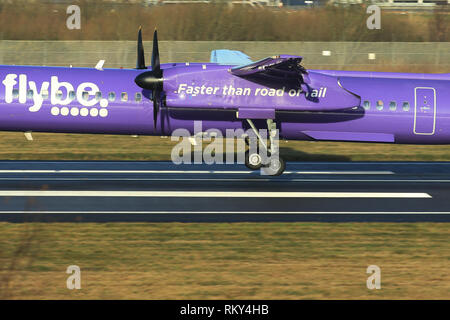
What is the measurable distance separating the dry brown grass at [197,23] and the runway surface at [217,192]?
33630 mm

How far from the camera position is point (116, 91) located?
21.6 m

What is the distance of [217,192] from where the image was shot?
66.7ft

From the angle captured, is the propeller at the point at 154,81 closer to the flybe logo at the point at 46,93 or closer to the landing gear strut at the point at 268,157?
the flybe logo at the point at 46,93

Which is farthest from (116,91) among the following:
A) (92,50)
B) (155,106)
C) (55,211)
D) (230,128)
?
(92,50)

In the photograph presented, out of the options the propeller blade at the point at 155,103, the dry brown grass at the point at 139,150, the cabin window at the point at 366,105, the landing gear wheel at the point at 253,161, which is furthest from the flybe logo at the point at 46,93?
the cabin window at the point at 366,105

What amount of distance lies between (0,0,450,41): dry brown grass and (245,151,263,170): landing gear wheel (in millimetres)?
35180

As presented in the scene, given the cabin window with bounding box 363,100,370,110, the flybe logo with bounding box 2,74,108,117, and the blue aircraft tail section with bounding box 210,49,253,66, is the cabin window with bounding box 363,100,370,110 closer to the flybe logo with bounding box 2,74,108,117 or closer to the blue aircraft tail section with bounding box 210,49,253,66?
the blue aircraft tail section with bounding box 210,49,253,66

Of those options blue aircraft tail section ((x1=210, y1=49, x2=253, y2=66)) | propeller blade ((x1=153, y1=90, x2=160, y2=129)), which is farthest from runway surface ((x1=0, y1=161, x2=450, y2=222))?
blue aircraft tail section ((x1=210, y1=49, x2=253, y2=66))

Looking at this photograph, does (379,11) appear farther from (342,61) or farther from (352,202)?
(352,202)

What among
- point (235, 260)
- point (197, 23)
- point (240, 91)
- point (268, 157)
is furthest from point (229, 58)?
point (197, 23)

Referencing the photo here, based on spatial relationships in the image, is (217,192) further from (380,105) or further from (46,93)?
(380,105)

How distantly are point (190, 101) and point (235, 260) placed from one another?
8365mm

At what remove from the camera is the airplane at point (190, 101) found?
2111cm

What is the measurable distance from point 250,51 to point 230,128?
30041 mm
